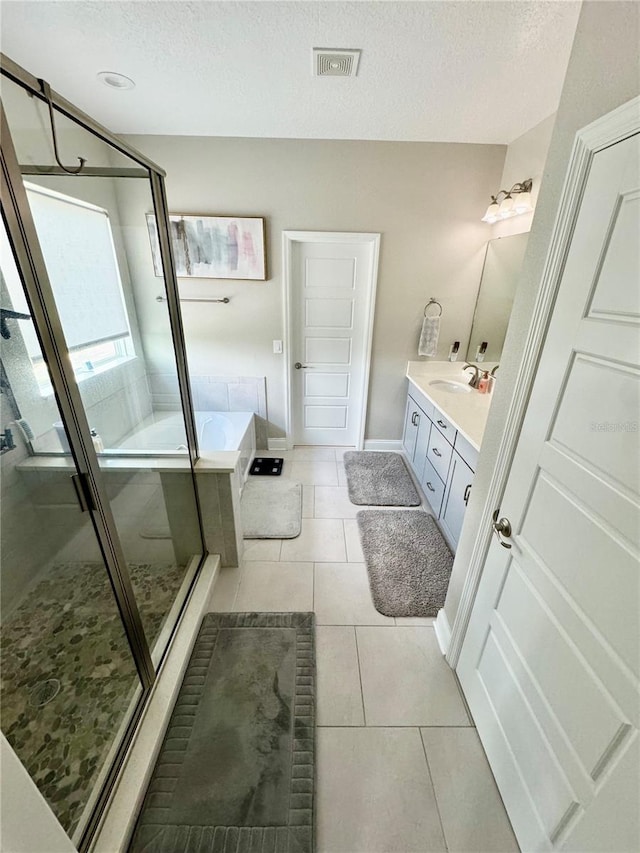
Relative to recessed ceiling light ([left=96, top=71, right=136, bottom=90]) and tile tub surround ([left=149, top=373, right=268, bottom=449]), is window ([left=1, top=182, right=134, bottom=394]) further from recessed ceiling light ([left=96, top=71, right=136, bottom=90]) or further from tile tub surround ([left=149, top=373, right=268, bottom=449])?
tile tub surround ([left=149, top=373, right=268, bottom=449])

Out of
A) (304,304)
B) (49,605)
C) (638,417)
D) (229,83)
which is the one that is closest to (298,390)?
(304,304)

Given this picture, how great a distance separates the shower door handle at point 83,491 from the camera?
43.5 inches

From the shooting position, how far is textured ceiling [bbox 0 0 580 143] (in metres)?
1.40

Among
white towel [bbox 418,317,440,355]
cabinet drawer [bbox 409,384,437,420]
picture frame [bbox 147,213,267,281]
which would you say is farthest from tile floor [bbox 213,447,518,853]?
picture frame [bbox 147,213,267,281]

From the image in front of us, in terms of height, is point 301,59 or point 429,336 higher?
point 301,59

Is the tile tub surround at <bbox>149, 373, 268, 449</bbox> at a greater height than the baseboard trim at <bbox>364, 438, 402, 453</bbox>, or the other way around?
the tile tub surround at <bbox>149, 373, 268, 449</bbox>

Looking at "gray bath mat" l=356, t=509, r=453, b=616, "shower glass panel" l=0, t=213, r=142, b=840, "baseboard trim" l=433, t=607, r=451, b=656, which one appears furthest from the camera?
"gray bath mat" l=356, t=509, r=453, b=616

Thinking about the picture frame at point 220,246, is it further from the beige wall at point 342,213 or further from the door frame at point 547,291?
the door frame at point 547,291

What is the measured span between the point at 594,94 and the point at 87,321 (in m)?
2.25

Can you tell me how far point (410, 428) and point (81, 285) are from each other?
2793 millimetres

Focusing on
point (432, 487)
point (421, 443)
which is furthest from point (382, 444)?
point (432, 487)

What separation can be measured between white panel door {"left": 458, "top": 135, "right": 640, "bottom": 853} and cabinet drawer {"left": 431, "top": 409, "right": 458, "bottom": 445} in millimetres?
1147

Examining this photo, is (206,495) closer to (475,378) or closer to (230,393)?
(230,393)

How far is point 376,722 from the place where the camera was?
1.42 metres
